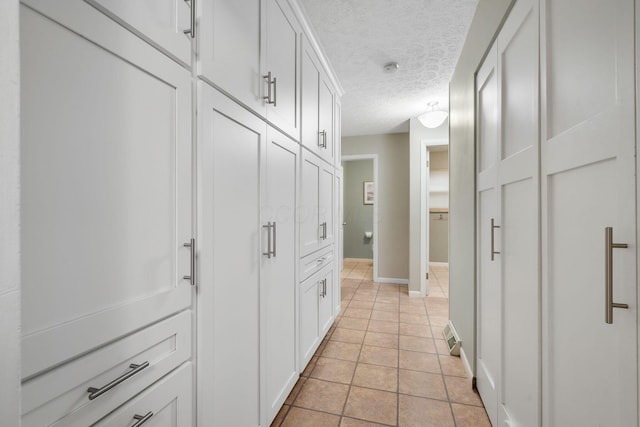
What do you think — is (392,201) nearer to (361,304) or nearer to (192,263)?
(361,304)

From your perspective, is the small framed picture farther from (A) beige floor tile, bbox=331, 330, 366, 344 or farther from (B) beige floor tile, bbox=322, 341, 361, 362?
A: (B) beige floor tile, bbox=322, 341, 361, 362

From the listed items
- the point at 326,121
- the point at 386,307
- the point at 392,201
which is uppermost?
the point at 326,121

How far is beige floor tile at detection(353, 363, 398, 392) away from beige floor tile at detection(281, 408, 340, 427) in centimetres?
39

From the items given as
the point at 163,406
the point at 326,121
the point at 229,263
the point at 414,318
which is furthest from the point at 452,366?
the point at 326,121

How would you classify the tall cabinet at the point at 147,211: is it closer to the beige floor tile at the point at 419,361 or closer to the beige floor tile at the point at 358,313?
the beige floor tile at the point at 419,361

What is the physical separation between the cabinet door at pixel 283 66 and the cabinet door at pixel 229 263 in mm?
245

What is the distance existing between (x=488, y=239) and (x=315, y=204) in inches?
46.9

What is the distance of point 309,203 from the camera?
211 cm

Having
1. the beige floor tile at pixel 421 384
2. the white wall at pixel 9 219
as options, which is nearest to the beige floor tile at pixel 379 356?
the beige floor tile at pixel 421 384

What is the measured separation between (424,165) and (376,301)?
2029mm

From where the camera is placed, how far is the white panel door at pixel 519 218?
1.12m

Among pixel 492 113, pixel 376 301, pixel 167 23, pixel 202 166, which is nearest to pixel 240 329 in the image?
pixel 202 166

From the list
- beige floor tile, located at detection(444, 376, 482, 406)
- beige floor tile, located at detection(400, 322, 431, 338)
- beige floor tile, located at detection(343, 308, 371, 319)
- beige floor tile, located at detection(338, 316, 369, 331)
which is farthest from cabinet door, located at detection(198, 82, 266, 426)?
beige floor tile, located at detection(343, 308, 371, 319)

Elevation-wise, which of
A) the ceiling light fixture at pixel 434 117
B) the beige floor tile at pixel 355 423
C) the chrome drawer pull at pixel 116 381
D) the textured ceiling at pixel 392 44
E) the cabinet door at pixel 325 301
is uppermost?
the textured ceiling at pixel 392 44
